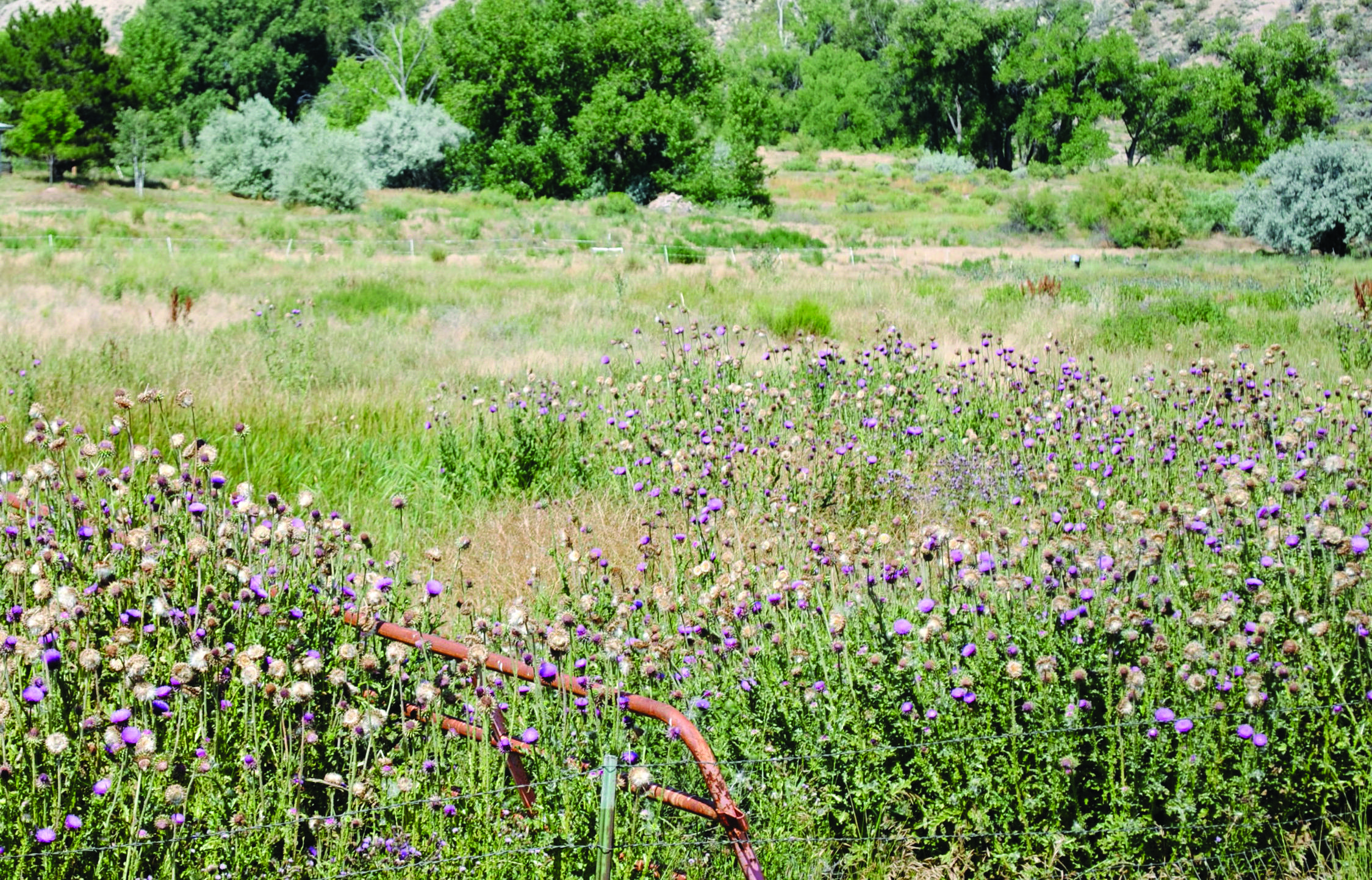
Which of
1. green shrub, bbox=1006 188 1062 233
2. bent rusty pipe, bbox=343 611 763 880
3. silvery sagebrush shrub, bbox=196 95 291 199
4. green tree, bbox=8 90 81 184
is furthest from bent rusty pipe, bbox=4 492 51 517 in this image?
green tree, bbox=8 90 81 184

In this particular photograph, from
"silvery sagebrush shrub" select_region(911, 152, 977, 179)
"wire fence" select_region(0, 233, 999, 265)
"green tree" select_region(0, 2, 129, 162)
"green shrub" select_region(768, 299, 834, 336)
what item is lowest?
"green shrub" select_region(768, 299, 834, 336)

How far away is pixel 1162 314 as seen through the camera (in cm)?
1264

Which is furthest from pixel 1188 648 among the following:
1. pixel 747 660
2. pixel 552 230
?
pixel 552 230

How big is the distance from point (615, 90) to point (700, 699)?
48586 millimetres

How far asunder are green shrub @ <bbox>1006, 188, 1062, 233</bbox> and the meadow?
108ft

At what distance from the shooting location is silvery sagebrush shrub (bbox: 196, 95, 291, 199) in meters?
46.6

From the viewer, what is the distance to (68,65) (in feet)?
186

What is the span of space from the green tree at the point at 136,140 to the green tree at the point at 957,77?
42.5m

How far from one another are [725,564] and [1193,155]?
2675 inches

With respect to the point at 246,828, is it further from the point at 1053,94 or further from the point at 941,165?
the point at 1053,94

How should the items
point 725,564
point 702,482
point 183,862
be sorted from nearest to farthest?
point 183,862 < point 725,564 < point 702,482

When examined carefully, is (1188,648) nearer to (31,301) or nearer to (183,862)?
(183,862)

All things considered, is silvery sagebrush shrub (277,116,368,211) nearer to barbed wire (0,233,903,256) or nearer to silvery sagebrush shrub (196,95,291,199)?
silvery sagebrush shrub (196,95,291,199)

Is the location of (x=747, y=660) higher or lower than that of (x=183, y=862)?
higher
